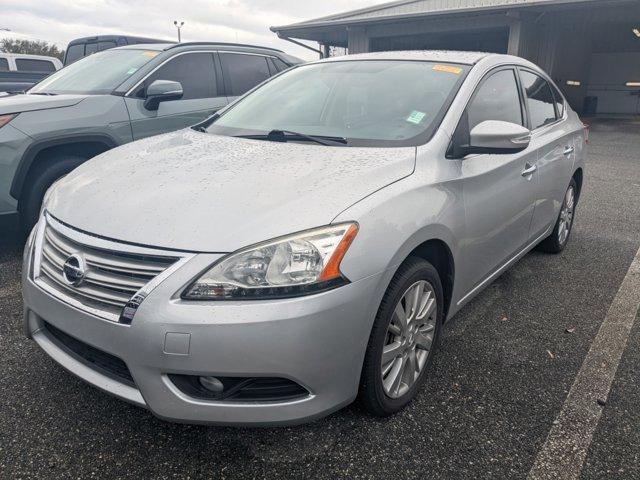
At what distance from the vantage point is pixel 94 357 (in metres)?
1.95

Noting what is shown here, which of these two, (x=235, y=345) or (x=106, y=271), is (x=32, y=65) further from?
(x=235, y=345)

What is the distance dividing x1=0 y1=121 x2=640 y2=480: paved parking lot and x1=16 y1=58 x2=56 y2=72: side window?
1013 cm

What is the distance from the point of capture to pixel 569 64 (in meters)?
20.3

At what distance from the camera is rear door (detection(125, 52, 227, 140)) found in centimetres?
456

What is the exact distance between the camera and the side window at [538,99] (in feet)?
11.6

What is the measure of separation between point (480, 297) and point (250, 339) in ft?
7.49

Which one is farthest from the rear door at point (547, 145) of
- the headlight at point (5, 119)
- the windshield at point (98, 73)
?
the headlight at point (5, 119)

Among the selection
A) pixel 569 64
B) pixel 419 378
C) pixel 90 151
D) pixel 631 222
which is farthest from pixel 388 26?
pixel 419 378

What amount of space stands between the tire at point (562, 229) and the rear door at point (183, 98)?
335 cm

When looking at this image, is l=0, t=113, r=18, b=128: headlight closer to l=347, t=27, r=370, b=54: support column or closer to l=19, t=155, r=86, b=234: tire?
l=19, t=155, r=86, b=234: tire

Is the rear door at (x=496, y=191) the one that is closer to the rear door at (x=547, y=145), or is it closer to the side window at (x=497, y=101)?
the side window at (x=497, y=101)

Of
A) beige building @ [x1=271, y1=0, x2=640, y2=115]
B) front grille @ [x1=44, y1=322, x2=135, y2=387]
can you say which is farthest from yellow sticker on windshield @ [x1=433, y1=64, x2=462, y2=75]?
beige building @ [x1=271, y1=0, x2=640, y2=115]

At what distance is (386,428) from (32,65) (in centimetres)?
1246

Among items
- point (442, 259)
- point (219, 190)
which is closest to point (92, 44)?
point (219, 190)
